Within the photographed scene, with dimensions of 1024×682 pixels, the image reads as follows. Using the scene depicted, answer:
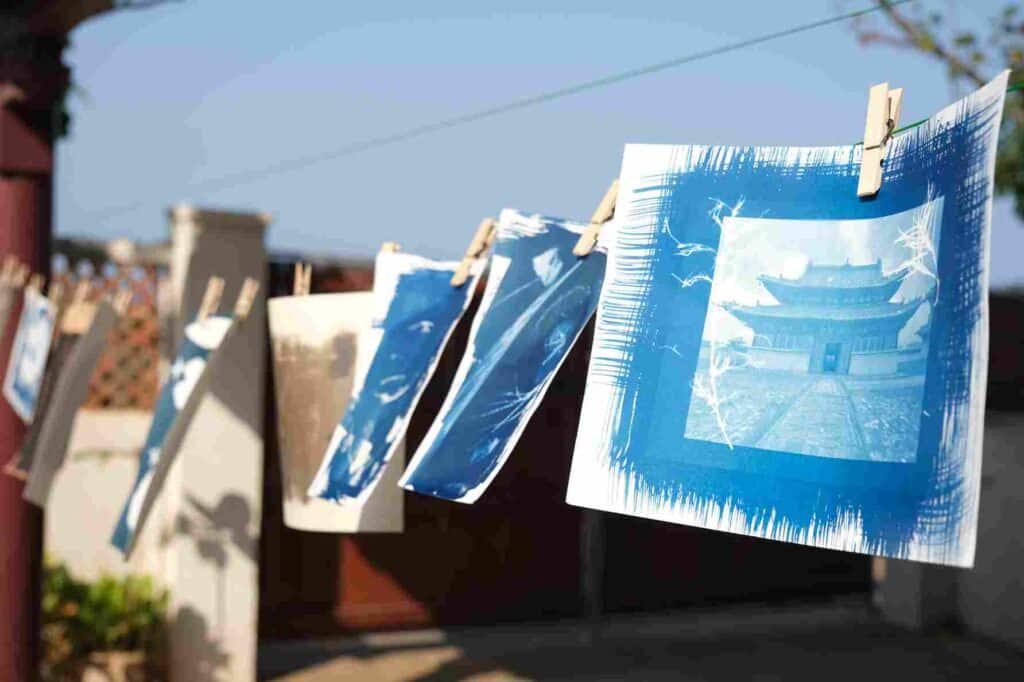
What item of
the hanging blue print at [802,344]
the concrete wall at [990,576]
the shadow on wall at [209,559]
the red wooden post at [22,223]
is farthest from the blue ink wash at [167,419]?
the concrete wall at [990,576]

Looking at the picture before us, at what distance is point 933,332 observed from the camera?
260cm

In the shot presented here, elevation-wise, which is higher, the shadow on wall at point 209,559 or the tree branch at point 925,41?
the tree branch at point 925,41

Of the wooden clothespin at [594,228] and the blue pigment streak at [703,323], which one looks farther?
the wooden clothespin at [594,228]

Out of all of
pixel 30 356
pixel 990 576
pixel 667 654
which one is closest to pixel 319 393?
pixel 30 356

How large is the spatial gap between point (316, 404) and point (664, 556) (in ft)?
13.9

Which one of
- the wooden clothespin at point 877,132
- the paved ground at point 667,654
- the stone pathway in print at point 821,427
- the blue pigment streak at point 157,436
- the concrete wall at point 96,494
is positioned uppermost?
the wooden clothespin at point 877,132

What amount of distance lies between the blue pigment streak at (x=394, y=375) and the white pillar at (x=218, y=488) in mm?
2234

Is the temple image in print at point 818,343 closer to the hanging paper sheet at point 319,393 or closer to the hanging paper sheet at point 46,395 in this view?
the hanging paper sheet at point 319,393

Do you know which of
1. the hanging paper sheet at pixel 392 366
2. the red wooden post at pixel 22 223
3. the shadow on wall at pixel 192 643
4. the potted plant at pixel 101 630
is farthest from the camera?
the shadow on wall at pixel 192 643

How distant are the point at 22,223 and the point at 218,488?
1.69m

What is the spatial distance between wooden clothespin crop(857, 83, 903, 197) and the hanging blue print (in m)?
0.03

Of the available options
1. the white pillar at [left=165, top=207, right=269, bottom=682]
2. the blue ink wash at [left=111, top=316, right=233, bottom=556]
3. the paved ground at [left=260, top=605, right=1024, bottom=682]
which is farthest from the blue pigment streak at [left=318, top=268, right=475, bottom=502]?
the paved ground at [left=260, top=605, right=1024, bottom=682]

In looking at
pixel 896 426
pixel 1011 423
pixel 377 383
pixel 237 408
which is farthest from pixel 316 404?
pixel 1011 423

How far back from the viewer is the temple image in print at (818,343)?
8.62ft
